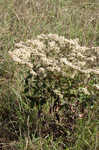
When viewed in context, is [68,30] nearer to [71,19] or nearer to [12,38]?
[71,19]

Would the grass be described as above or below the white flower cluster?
below

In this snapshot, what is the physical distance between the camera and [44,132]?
2.37 meters

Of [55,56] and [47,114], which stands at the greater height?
[55,56]

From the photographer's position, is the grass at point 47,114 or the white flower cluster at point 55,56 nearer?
the white flower cluster at point 55,56

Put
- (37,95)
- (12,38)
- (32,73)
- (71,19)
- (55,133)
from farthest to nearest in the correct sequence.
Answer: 1. (71,19)
2. (12,38)
3. (55,133)
4. (37,95)
5. (32,73)

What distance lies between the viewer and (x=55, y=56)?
2.19 m

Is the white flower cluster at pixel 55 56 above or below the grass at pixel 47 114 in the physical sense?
above

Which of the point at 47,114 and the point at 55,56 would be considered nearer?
the point at 55,56

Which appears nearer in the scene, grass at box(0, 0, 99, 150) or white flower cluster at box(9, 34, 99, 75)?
white flower cluster at box(9, 34, 99, 75)

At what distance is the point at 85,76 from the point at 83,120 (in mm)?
458

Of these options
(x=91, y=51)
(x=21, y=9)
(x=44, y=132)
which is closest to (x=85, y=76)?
(x=91, y=51)

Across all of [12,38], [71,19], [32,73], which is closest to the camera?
[32,73]

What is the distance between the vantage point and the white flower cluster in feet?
6.51

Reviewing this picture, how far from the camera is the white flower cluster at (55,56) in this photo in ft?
6.51
